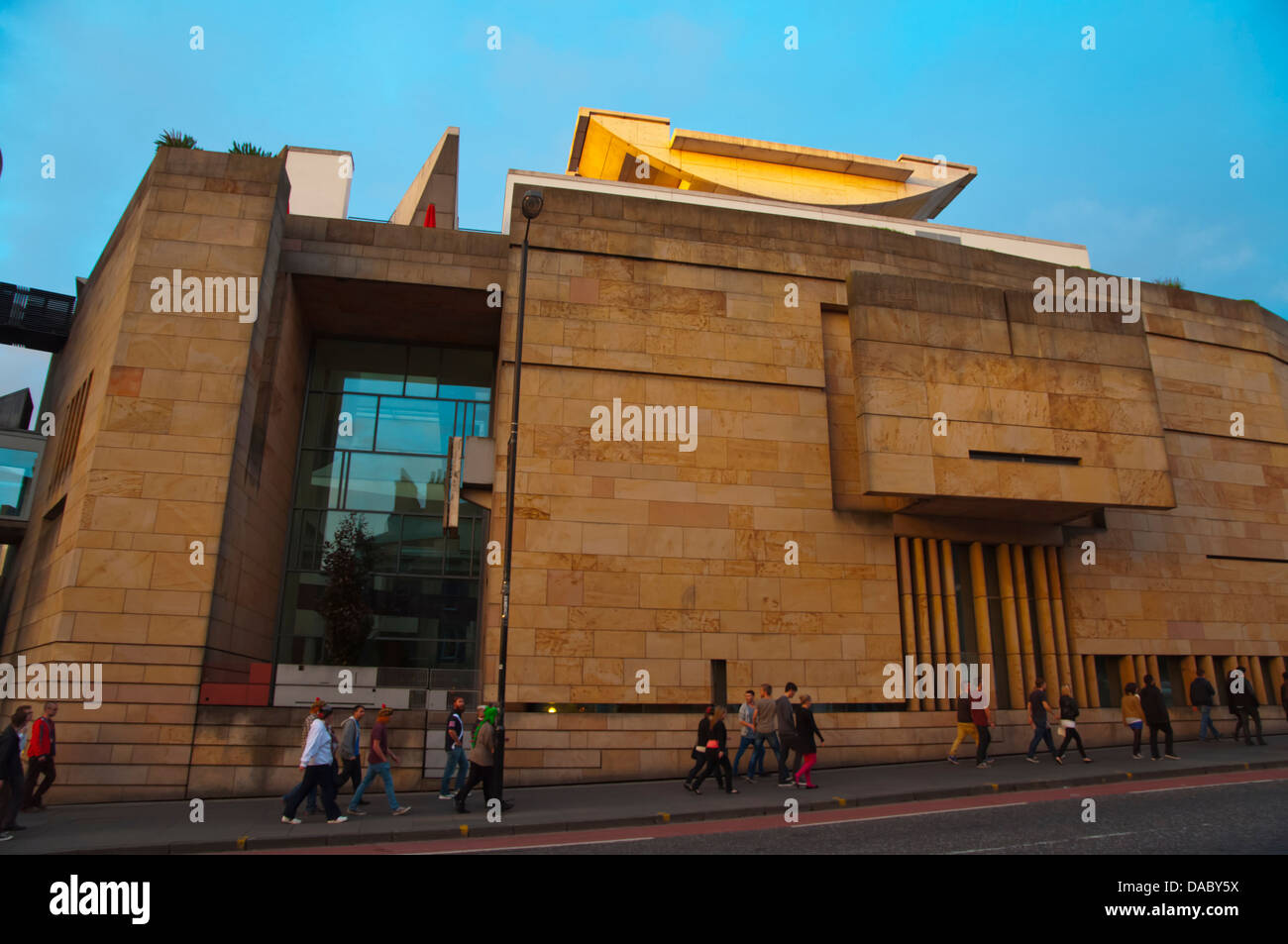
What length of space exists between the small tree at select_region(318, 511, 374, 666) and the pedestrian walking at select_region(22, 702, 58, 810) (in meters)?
7.86

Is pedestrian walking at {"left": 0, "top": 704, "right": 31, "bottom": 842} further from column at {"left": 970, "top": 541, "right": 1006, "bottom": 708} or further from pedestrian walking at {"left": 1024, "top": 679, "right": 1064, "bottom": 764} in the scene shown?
column at {"left": 970, "top": 541, "right": 1006, "bottom": 708}

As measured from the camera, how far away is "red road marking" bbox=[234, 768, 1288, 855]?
34.8ft

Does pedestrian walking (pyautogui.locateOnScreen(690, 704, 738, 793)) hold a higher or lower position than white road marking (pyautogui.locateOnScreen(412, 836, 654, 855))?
higher

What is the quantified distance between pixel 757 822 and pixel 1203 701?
13.5 m

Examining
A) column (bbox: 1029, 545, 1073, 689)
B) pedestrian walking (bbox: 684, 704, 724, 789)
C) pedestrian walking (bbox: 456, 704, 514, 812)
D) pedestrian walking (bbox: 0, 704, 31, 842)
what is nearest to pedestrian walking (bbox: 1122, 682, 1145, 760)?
column (bbox: 1029, 545, 1073, 689)

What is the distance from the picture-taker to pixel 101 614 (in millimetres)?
15648

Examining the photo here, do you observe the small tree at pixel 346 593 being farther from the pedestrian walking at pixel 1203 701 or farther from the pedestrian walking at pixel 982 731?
the pedestrian walking at pixel 1203 701

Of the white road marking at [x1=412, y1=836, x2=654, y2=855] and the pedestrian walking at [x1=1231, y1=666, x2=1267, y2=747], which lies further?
the pedestrian walking at [x1=1231, y1=666, x2=1267, y2=747]

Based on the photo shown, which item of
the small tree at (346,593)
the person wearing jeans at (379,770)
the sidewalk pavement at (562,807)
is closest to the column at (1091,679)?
the sidewalk pavement at (562,807)

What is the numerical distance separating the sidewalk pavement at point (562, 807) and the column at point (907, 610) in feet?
5.93

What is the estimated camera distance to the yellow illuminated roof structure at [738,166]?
5328 centimetres
